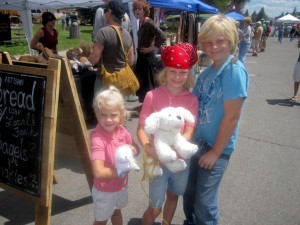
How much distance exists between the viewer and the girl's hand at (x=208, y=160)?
2.03 metres

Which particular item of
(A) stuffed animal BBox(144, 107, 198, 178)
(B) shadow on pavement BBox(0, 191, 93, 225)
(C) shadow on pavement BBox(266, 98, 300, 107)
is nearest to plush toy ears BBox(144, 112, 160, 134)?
(A) stuffed animal BBox(144, 107, 198, 178)

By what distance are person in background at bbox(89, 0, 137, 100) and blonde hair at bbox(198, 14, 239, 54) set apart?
241 cm

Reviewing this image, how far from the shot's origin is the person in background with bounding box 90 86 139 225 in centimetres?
206

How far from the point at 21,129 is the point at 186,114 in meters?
1.35

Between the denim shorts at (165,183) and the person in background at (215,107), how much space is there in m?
0.11

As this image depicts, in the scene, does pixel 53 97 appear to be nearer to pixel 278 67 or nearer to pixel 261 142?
pixel 261 142

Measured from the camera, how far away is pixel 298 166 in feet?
14.0

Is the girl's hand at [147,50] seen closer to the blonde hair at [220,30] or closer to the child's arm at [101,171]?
the blonde hair at [220,30]

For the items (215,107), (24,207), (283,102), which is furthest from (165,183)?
(283,102)

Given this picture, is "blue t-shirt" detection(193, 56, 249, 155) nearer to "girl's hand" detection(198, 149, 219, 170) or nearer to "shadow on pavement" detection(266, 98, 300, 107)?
"girl's hand" detection(198, 149, 219, 170)

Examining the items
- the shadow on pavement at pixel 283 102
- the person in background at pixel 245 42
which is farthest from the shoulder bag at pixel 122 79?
the person in background at pixel 245 42

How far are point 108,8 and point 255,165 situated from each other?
9.64ft

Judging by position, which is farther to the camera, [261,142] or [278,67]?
[278,67]

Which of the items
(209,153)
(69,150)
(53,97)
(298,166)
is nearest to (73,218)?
(69,150)
